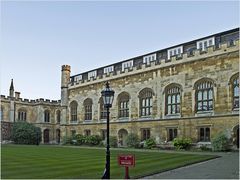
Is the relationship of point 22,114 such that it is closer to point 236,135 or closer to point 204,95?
point 204,95

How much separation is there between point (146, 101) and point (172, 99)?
3.68 meters

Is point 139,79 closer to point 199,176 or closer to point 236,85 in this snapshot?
point 236,85

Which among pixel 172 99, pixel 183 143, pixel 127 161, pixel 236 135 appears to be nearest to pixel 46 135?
pixel 172 99

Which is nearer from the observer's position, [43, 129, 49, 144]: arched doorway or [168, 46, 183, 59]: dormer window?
[168, 46, 183, 59]: dormer window

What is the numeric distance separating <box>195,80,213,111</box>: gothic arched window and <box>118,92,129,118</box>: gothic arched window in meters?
9.88

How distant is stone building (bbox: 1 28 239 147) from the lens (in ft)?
90.2

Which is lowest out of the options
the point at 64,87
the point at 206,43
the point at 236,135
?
the point at 236,135

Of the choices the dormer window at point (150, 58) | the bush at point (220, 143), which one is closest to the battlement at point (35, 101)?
the dormer window at point (150, 58)

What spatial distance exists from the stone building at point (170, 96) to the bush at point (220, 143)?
31.7 inches

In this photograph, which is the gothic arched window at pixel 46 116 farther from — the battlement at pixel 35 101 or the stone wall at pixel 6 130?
the stone wall at pixel 6 130

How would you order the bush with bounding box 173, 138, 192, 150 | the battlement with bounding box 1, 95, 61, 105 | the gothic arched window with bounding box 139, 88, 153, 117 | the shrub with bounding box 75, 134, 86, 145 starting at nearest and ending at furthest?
the bush with bounding box 173, 138, 192, 150 → the gothic arched window with bounding box 139, 88, 153, 117 → the shrub with bounding box 75, 134, 86, 145 → the battlement with bounding box 1, 95, 61, 105

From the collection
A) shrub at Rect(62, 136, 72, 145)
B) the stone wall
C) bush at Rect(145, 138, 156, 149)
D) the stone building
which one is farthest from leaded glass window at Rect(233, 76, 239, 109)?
the stone wall

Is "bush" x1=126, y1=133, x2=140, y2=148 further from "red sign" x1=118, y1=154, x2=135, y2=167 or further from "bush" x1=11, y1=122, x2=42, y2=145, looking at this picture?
"red sign" x1=118, y1=154, x2=135, y2=167

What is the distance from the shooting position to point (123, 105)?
38000 millimetres
